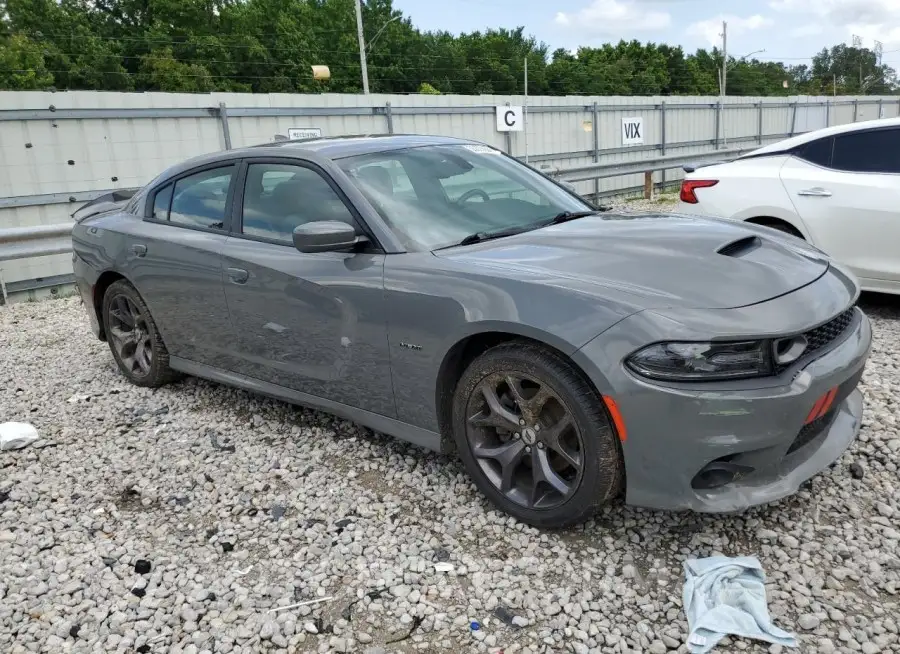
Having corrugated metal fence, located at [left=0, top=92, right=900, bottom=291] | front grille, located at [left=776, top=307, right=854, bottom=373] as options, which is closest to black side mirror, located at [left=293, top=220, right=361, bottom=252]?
front grille, located at [left=776, top=307, right=854, bottom=373]

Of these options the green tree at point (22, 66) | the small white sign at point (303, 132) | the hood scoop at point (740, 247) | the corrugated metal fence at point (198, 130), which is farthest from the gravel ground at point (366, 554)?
the green tree at point (22, 66)

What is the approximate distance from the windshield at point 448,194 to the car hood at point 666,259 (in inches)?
8.7

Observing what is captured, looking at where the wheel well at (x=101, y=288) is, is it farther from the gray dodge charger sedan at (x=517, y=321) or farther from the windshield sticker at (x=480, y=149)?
the windshield sticker at (x=480, y=149)

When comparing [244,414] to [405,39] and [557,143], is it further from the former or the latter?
[405,39]

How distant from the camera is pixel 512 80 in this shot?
236 ft

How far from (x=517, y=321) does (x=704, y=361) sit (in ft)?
2.27

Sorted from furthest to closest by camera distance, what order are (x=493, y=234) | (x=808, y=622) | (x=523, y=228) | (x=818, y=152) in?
(x=818, y=152), (x=523, y=228), (x=493, y=234), (x=808, y=622)

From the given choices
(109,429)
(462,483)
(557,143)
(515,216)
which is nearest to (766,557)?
(462,483)

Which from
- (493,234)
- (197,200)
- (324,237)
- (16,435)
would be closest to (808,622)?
(493,234)

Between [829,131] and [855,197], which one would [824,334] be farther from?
[829,131]

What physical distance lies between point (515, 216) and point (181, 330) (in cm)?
→ 224

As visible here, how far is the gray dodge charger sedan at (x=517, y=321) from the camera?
8.25 feet

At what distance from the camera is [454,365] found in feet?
10.1

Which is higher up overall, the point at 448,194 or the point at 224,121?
the point at 224,121
